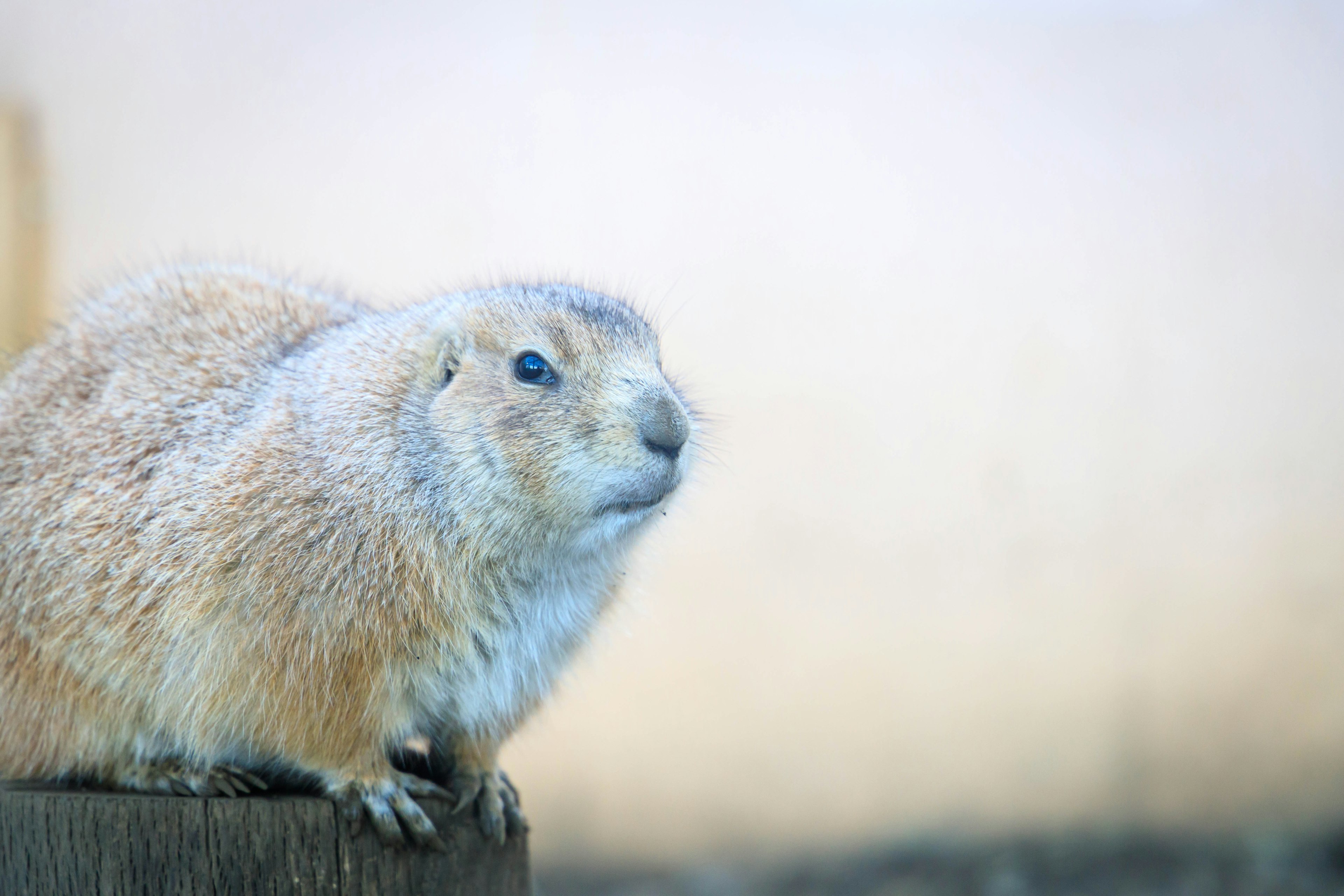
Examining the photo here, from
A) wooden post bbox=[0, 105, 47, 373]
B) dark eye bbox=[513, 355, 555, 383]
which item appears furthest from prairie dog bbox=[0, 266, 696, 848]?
wooden post bbox=[0, 105, 47, 373]

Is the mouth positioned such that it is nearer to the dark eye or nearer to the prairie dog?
the prairie dog

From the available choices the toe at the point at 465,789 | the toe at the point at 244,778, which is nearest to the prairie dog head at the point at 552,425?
the toe at the point at 465,789

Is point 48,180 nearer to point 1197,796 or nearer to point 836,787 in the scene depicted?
point 836,787

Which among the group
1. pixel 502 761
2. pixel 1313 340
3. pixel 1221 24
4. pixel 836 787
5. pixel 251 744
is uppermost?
pixel 1221 24

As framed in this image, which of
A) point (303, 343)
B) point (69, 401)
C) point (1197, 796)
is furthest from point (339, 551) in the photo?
point (1197, 796)

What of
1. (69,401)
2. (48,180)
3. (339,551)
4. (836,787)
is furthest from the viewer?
(836,787)

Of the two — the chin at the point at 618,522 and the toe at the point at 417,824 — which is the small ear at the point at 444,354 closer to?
the chin at the point at 618,522
